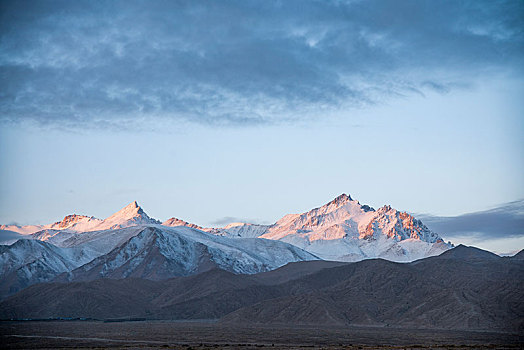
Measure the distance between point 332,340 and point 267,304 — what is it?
240ft

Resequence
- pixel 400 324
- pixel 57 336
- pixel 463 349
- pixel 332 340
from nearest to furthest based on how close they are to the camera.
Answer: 1. pixel 463 349
2. pixel 332 340
3. pixel 57 336
4. pixel 400 324

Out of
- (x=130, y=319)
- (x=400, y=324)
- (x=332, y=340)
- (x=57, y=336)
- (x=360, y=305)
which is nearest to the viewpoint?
(x=332, y=340)

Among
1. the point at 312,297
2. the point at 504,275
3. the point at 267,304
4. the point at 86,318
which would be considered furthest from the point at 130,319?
the point at 504,275

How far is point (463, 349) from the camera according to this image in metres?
92.1

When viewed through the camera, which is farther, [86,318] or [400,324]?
[86,318]

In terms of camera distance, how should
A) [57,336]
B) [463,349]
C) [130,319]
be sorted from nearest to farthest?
[463,349]
[57,336]
[130,319]

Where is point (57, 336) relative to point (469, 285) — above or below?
below

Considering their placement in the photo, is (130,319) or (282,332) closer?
(282,332)

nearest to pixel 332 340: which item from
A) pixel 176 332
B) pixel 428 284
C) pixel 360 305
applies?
pixel 176 332

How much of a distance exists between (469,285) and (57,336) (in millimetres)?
114314

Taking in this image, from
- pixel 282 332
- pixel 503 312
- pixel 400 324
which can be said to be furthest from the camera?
pixel 400 324

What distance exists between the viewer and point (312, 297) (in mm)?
Result: 182375

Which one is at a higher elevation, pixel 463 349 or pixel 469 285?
pixel 469 285

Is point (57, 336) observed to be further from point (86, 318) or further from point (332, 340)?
point (86, 318)
